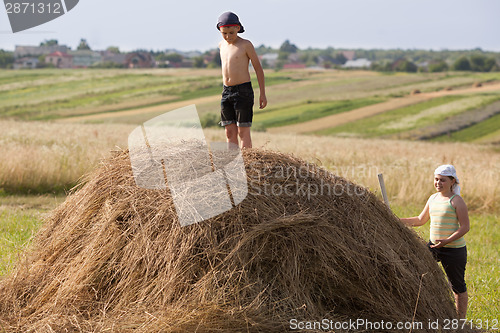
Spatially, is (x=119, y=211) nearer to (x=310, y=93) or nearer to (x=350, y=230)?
(x=350, y=230)

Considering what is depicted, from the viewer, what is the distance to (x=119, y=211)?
471 cm

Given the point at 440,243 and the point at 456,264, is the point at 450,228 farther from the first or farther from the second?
the point at 456,264

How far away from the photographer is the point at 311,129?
130ft

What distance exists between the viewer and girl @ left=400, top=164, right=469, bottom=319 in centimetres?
509

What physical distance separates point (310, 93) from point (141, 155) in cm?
4942

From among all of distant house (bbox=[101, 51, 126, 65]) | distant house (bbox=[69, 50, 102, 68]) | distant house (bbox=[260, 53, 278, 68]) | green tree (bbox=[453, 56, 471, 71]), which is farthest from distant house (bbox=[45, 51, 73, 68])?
green tree (bbox=[453, 56, 471, 71])

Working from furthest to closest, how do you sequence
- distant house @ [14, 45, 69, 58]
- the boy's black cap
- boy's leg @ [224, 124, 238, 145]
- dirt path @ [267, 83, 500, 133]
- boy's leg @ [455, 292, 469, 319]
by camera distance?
distant house @ [14, 45, 69, 58] < dirt path @ [267, 83, 500, 133] < boy's leg @ [224, 124, 238, 145] < the boy's black cap < boy's leg @ [455, 292, 469, 319]

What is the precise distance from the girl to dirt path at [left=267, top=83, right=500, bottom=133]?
106 ft

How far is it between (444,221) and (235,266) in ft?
7.22

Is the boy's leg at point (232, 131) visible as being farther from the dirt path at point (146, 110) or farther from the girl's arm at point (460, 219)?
the dirt path at point (146, 110)

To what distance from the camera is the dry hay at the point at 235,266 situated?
4.15 meters

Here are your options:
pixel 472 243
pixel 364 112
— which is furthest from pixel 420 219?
pixel 364 112

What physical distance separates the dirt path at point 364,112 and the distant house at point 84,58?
49607 mm

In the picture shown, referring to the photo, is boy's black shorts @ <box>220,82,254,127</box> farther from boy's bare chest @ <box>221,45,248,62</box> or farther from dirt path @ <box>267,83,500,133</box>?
dirt path @ <box>267,83,500,133</box>
